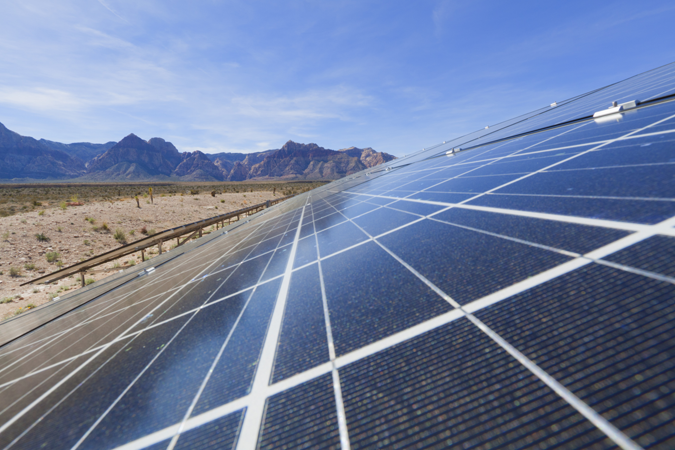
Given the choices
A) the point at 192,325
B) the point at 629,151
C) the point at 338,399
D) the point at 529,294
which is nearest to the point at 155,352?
the point at 192,325

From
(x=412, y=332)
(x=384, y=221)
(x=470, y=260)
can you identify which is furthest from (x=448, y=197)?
(x=412, y=332)

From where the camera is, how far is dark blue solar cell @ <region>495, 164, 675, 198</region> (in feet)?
10.1

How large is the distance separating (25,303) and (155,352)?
23236 millimetres

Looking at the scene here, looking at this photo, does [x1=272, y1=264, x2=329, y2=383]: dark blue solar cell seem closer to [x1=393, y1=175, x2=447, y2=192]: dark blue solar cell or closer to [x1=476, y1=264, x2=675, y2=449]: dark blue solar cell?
[x1=476, y1=264, x2=675, y2=449]: dark blue solar cell

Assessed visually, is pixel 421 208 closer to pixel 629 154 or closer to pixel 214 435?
pixel 629 154

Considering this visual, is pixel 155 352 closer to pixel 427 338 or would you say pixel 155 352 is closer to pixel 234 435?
pixel 234 435

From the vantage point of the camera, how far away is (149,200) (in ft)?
160

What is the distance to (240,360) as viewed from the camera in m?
2.72

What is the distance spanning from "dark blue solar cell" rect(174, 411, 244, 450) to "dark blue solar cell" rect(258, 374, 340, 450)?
0.23 m

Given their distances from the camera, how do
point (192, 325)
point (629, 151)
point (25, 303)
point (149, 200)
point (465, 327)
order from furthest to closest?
point (149, 200) → point (25, 303) → point (629, 151) → point (192, 325) → point (465, 327)

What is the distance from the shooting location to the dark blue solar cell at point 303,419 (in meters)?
1.70

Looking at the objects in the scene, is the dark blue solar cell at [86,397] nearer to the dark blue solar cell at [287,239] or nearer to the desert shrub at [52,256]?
the dark blue solar cell at [287,239]

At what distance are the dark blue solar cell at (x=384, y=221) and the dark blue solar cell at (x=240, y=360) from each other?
108 inches

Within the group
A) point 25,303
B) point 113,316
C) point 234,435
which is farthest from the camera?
point 25,303
